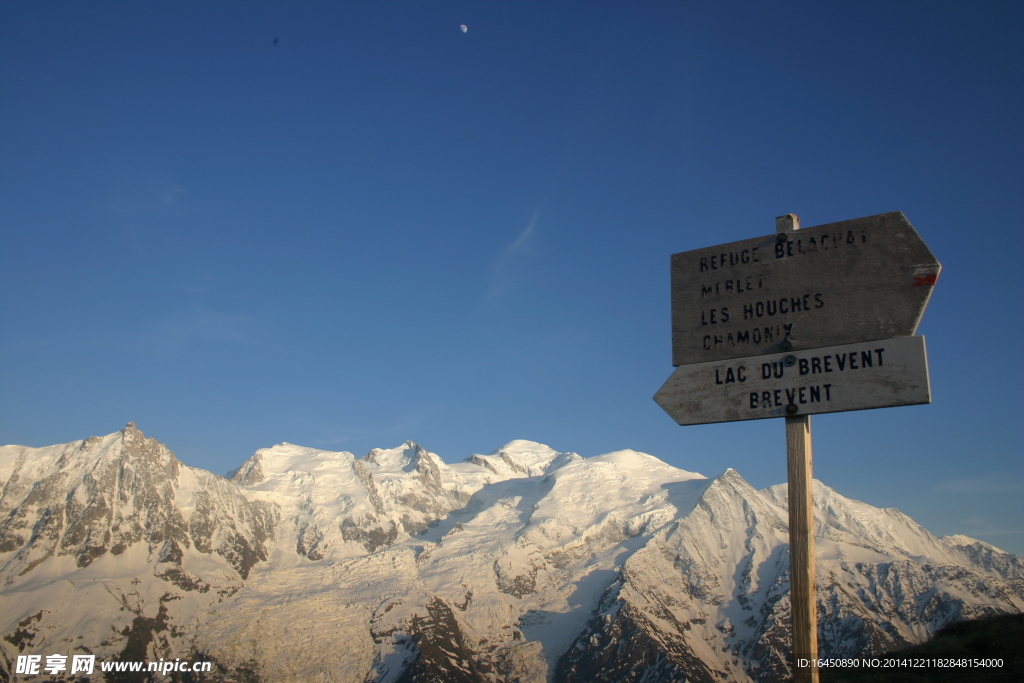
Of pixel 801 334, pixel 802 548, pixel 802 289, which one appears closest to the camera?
pixel 802 548

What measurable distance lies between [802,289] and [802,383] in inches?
32.3

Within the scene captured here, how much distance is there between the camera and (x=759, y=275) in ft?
21.1

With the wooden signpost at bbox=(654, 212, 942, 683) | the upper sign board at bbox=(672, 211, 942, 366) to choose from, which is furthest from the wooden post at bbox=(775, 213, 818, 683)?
the upper sign board at bbox=(672, 211, 942, 366)

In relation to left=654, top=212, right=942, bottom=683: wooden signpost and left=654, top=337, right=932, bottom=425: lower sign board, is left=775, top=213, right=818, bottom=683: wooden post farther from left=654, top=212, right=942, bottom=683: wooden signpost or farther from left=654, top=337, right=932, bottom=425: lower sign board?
left=654, top=337, right=932, bottom=425: lower sign board

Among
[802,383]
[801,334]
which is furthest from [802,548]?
[801,334]

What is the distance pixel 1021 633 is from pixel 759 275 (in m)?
11.9

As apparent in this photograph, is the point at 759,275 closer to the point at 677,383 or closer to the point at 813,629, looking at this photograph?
the point at 677,383

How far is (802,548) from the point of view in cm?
551

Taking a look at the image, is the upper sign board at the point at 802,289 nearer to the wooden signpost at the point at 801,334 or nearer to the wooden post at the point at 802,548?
the wooden signpost at the point at 801,334

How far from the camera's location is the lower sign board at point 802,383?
5547 millimetres

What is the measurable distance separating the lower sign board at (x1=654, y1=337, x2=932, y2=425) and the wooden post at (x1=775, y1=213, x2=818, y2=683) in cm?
26

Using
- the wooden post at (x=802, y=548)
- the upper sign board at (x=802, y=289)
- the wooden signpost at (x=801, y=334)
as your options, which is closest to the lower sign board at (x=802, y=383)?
the wooden signpost at (x=801, y=334)

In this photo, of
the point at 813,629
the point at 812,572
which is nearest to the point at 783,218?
the point at 812,572

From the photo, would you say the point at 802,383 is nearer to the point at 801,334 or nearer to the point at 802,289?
the point at 801,334
